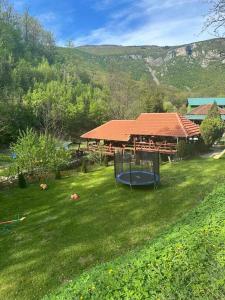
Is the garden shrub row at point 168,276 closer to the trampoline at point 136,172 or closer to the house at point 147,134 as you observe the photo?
the trampoline at point 136,172

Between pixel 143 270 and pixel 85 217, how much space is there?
943 cm

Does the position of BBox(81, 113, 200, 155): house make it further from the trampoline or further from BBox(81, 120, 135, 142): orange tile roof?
the trampoline

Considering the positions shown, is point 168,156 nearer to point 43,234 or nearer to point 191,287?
point 43,234

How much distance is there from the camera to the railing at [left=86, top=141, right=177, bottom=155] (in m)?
30.3

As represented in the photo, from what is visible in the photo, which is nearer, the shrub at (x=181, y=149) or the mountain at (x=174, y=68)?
the shrub at (x=181, y=149)

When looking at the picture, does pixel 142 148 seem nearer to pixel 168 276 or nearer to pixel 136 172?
pixel 136 172

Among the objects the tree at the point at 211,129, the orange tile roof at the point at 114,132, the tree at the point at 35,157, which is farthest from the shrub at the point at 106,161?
the tree at the point at 211,129

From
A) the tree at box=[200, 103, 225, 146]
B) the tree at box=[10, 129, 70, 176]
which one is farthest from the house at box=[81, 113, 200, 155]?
the tree at box=[10, 129, 70, 176]

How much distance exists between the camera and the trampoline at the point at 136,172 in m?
18.8

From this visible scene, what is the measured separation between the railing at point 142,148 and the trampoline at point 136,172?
20.3 feet

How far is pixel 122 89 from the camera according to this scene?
71875 millimetres

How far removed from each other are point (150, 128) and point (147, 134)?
1227 millimetres

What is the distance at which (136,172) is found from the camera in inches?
845

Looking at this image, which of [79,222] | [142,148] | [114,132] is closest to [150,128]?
[142,148]
